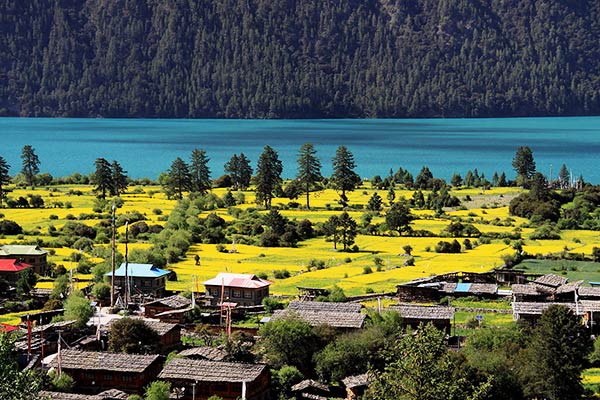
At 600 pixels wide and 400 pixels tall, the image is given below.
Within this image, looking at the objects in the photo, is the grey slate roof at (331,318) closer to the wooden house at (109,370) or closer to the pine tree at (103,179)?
the wooden house at (109,370)

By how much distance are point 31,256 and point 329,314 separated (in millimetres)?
A: 23269

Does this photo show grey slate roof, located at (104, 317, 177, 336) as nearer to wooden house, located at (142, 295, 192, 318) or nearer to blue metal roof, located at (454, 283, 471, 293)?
wooden house, located at (142, 295, 192, 318)

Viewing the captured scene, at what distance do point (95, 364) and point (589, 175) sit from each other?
364 feet

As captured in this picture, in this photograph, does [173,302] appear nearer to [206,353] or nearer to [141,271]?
[141,271]

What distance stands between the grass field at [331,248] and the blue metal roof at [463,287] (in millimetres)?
3567

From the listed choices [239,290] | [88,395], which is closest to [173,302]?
[239,290]

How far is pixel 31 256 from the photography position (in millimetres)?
61312

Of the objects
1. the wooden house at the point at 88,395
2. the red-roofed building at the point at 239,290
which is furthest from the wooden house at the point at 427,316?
the wooden house at the point at 88,395

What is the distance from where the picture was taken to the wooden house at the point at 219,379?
118 ft

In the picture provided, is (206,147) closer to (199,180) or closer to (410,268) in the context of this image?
(199,180)

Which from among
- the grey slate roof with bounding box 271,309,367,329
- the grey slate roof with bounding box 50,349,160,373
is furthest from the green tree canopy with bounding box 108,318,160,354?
the grey slate roof with bounding box 271,309,367,329

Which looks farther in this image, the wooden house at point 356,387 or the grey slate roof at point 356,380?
the grey slate roof at point 356,380

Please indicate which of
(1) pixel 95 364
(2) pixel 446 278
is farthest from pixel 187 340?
(2) pixel 446 278

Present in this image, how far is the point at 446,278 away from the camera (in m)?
58.7
